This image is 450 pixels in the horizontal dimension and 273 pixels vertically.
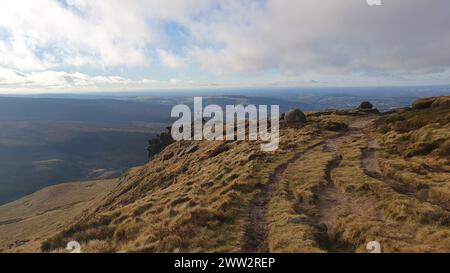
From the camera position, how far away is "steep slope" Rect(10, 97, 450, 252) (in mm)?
17578

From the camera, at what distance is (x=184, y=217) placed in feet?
71.0

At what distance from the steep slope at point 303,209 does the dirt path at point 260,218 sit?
0.06 m

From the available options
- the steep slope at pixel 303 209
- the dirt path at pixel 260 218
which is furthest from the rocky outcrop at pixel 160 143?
the dirt path at pixel 260 218

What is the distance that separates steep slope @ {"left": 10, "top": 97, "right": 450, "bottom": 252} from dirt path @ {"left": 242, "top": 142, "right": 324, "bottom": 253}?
0.06 metres

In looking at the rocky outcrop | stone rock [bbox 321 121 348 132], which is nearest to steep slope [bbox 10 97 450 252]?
stone rock [bbox 321 121 348 132]

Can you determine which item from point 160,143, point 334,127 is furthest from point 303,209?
point 160,143

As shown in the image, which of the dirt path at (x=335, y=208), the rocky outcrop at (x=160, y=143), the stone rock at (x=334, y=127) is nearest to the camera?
the dirt path at (x=335, y=208)

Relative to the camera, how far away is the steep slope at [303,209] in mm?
17578

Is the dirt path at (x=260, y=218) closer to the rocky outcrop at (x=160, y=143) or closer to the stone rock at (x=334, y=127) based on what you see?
the stone rock at (x=334, y=127)

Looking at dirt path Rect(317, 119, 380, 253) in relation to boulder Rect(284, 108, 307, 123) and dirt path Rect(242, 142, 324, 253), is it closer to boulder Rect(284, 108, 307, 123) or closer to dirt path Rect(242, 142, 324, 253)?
dirt path Rect(242, 142, 324, 253)

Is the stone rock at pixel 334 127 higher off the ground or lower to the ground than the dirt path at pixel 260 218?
higher

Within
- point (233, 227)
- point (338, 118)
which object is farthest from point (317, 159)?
point (338, 118)

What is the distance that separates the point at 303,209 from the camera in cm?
2303
